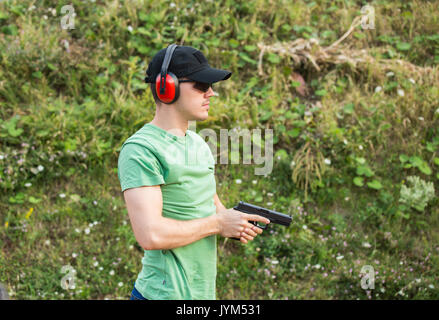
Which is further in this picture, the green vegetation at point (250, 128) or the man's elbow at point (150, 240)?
the green vegetation at point (250, 128)

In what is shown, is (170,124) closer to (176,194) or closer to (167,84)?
(167,84)

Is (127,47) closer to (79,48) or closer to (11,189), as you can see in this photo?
(79,48)

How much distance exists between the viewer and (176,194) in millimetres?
2143

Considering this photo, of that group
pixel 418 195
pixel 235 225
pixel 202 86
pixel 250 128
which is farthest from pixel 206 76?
pixel 418 195

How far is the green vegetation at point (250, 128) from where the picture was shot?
4367 millimetres

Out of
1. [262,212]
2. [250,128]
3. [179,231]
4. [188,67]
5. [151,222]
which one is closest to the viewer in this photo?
[151,222]

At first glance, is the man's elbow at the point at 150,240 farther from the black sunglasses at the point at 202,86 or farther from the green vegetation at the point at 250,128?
the green vegetation at the point at 250,128

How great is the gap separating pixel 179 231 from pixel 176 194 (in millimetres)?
204

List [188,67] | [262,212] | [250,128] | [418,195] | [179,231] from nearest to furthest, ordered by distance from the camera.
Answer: [179,231], [188,67], [262,212], [418,195], [250,128]

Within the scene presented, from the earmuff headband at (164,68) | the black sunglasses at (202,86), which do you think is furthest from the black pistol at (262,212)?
the earmuff headband at (164,68)

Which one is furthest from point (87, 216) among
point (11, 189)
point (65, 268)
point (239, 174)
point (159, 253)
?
point (159, 253)

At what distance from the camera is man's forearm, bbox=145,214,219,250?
6.43 feet

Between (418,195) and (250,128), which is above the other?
(250,128)

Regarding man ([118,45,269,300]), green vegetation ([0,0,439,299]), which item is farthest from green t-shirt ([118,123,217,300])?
green vegetation ([0,0,439,299])
